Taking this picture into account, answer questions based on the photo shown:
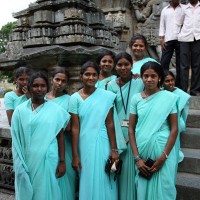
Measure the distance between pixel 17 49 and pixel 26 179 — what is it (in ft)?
9.07

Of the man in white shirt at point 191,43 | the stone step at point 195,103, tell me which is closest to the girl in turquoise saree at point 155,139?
the stone step at point 195,103

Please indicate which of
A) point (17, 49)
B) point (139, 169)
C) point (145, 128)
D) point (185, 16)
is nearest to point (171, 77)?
point (145, 128)

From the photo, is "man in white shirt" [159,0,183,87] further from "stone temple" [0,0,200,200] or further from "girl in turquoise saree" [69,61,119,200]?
"girl in turquoise saree" [69,61,119,200]

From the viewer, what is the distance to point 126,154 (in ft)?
9.15

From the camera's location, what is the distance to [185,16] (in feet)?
15.3

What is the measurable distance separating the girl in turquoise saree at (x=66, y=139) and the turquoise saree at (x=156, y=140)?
2.24 feet

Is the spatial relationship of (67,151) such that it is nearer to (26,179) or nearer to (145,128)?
(26,179)

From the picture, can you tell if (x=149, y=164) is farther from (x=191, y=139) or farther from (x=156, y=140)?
(x=191, y=139)

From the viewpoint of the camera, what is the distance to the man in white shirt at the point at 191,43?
15.0 feet

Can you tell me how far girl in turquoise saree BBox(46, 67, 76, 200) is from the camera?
2754mm

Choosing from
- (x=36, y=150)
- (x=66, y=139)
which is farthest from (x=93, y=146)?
(x=36, y=150)

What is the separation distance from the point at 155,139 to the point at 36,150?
1066 mm

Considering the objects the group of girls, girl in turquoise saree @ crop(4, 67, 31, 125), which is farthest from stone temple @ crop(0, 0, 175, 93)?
the group of girls

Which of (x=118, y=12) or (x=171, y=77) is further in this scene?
(x=118, y=12)
